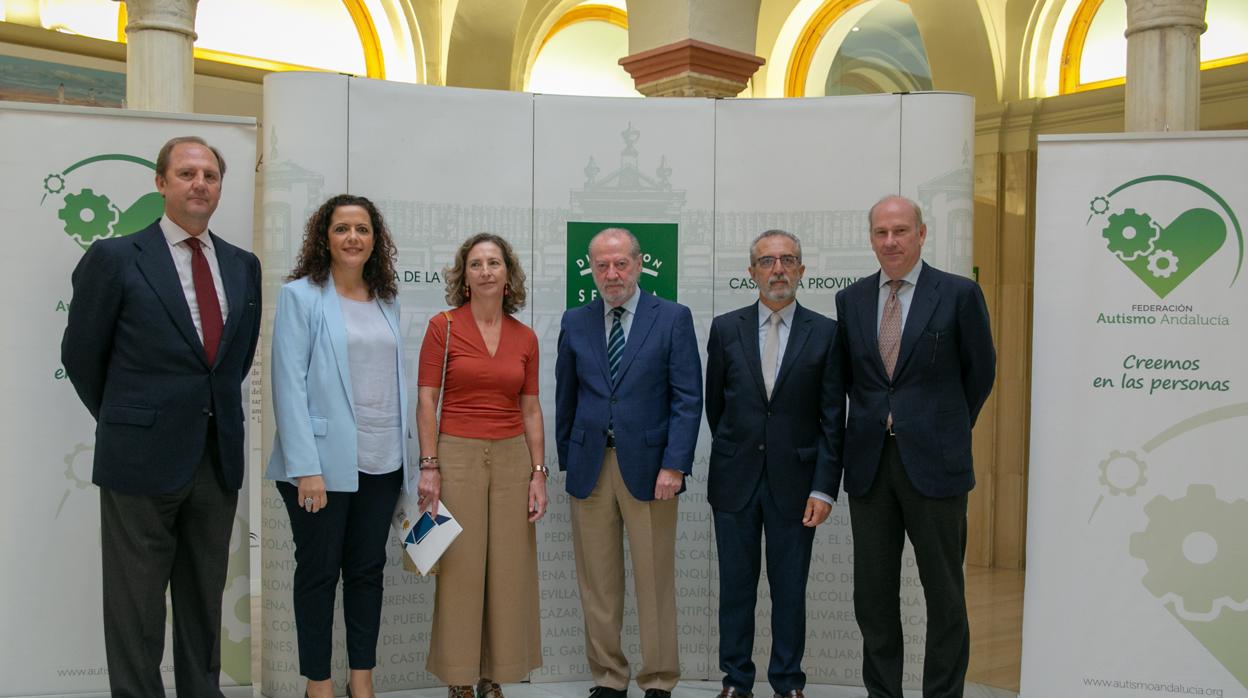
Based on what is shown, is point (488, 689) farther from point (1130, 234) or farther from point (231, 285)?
point (1130, 234)

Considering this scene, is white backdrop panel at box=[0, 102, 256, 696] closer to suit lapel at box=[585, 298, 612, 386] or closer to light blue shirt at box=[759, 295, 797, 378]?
suit lapel at box=[585, 298, 612, 386]

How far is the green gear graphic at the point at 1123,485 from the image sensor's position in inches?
154

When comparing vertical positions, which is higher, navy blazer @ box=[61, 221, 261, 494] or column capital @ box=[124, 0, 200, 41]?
column capital @ box=[124, 0, 200, 41]

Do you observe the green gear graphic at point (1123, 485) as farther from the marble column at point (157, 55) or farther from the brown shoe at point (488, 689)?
the marble column at point (157, 55)

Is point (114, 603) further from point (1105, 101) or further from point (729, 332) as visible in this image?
point (1105, 101)

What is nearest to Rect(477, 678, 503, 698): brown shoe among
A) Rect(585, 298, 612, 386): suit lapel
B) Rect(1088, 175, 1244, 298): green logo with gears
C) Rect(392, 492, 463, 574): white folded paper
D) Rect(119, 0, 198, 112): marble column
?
Rect(392, 492, 463, 574): white folded paper

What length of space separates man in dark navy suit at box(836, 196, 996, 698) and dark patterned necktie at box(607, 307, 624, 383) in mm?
816

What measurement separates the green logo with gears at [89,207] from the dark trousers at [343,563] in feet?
3.95

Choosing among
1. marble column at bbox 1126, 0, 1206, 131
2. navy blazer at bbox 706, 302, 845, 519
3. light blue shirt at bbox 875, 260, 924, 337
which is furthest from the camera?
marble column at bbox 1126, 0, 1206, 131

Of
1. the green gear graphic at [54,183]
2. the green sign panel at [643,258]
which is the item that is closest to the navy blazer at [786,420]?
the green sign panel at [643,258]

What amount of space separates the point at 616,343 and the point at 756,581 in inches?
→ 39.9

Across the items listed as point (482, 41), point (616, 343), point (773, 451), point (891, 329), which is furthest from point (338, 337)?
point (482, 41)

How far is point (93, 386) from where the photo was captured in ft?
10.6

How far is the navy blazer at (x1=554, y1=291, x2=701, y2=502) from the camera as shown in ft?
12.6
